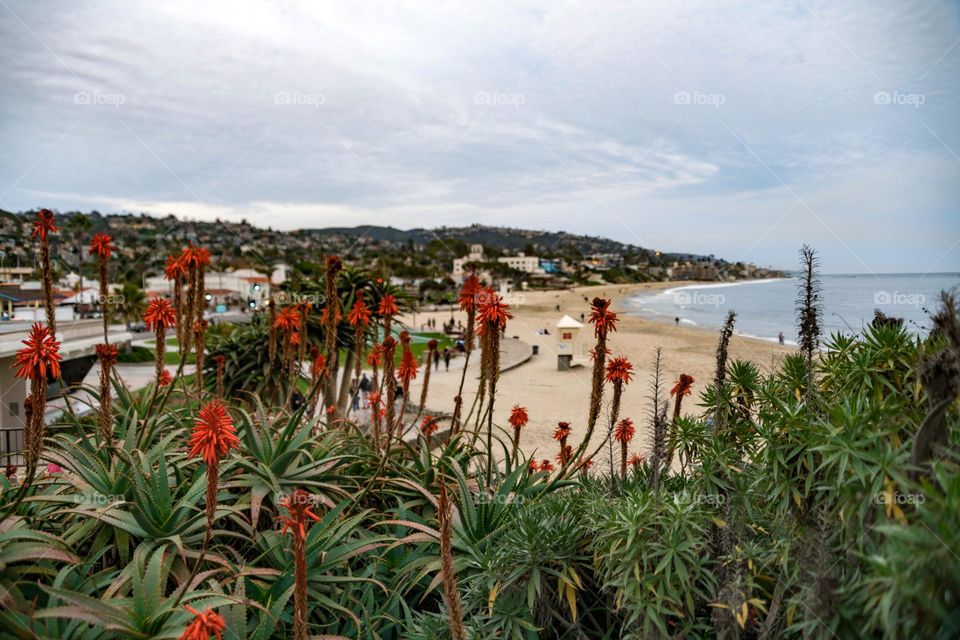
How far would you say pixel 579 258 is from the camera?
17138cm

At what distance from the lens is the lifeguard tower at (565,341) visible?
31031mm

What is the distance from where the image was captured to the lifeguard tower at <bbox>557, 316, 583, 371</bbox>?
31031 mm

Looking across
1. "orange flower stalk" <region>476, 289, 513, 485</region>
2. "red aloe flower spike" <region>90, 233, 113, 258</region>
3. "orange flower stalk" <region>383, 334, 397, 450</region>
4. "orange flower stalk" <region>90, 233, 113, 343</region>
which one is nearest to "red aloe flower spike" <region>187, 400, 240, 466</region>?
"orange flower stalk" <region>383, 334, 397, 450</region>

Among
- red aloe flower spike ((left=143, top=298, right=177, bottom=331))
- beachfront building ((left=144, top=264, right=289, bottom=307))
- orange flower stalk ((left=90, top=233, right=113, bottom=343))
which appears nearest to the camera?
orange flower stalk ((left=90, top=233, right=113, bottom=343))

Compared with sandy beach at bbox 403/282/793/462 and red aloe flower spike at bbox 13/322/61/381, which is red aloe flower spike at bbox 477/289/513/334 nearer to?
sandy beach at bbox 403/282/793/462

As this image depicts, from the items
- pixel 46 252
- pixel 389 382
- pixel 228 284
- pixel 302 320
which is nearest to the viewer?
pixel 46 252

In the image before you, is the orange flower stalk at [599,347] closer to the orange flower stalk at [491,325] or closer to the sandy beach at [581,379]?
the orange flower stalk at [491,325]

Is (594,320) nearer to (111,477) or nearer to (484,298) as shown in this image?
(484,298)

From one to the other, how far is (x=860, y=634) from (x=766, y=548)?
0.79 m

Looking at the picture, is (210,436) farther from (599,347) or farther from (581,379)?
(581,379)

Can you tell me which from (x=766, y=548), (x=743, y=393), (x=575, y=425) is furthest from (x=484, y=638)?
(x=575, y=425)

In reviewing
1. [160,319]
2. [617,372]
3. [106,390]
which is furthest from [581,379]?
[106,390]

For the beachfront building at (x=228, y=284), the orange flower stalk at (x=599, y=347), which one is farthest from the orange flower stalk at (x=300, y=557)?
the beachfront building at (x=228, y=284)

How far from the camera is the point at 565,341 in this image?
32438 millimetres
